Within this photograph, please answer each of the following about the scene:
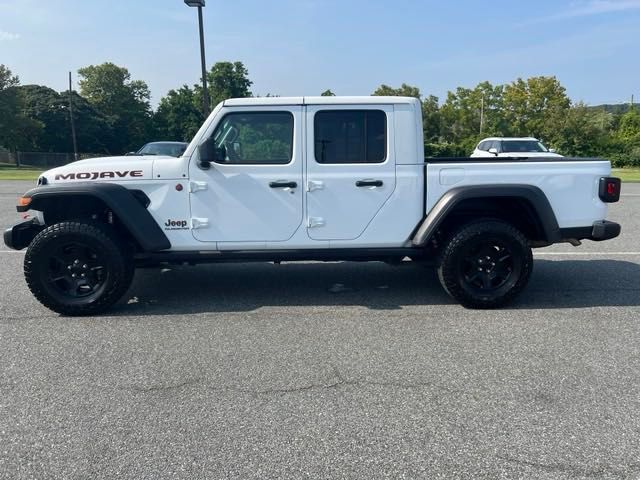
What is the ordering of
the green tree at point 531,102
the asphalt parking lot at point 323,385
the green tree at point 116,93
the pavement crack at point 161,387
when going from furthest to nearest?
the green tree at point 116,93
the green tree at point 531,102
the pavement crack at point 161,387
the asphalt parking lot at point 323,385

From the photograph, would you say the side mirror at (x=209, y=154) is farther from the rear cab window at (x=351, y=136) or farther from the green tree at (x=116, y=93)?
the green tree at (x=116, y=93)

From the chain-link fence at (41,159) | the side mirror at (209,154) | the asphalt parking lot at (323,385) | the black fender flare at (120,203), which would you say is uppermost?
the chain-link fence at (41,159)

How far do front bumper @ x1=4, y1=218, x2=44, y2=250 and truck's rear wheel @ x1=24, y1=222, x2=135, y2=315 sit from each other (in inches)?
12.5

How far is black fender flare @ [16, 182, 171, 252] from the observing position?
182 inches

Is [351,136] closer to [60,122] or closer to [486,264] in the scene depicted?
[486,264]

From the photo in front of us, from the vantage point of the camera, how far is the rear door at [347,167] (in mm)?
4832

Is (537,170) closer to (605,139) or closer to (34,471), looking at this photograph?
(34,471)

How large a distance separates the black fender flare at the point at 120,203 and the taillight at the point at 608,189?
4213mm

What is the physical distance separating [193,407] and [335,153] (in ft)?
8.83

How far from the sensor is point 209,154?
4676 mm

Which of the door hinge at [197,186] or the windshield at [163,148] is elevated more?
the windshield at [163,148]

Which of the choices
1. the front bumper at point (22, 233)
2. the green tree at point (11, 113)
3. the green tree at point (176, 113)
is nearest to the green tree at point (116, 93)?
the green tree at point (176, 113)

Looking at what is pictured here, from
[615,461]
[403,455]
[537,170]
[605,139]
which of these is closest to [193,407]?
[403,455]

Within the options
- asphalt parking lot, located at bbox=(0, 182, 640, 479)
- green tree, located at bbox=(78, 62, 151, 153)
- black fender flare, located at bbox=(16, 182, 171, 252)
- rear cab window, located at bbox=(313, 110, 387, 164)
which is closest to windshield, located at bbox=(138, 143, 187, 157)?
asphalt parking lot, located at bbox=(0, 182, 640, 479)
